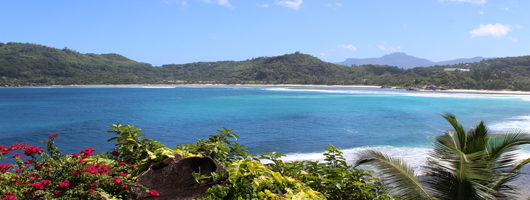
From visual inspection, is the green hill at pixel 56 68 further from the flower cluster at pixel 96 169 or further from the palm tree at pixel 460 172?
the palm tree at pixel 460 172

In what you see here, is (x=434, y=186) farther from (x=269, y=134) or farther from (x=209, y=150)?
(x=269, y=134)

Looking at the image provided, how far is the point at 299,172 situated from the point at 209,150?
0.93 metres

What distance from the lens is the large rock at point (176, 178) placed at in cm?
235

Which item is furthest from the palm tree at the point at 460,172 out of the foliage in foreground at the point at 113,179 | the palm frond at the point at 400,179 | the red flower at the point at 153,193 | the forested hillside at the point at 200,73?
the forested hillside at the point at 200,73

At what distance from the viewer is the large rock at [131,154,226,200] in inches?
92.4

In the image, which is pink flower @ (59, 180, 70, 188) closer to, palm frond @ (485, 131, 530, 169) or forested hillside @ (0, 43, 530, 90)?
palm frond @ (485, 131, 530, 169)

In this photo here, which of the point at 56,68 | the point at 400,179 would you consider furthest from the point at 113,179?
the point at 56,68

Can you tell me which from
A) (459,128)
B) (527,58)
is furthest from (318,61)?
(459,128)

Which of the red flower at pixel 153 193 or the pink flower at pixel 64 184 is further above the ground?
the pink flower at pixel 64 184

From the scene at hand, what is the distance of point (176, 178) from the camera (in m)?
2.54

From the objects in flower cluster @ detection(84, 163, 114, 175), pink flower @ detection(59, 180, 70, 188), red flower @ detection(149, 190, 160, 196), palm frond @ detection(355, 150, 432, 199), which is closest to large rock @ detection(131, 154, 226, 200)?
red flower @ detection(149, 190, 160, 196)

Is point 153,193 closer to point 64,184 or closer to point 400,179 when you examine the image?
point 64,184

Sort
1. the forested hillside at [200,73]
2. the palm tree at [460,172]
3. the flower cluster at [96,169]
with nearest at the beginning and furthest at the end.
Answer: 1. the flower cluster at [96,169]
2. the palm tree at [460,172]
3. the forested hillside at [200,73]

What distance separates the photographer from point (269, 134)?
56.4 ft
